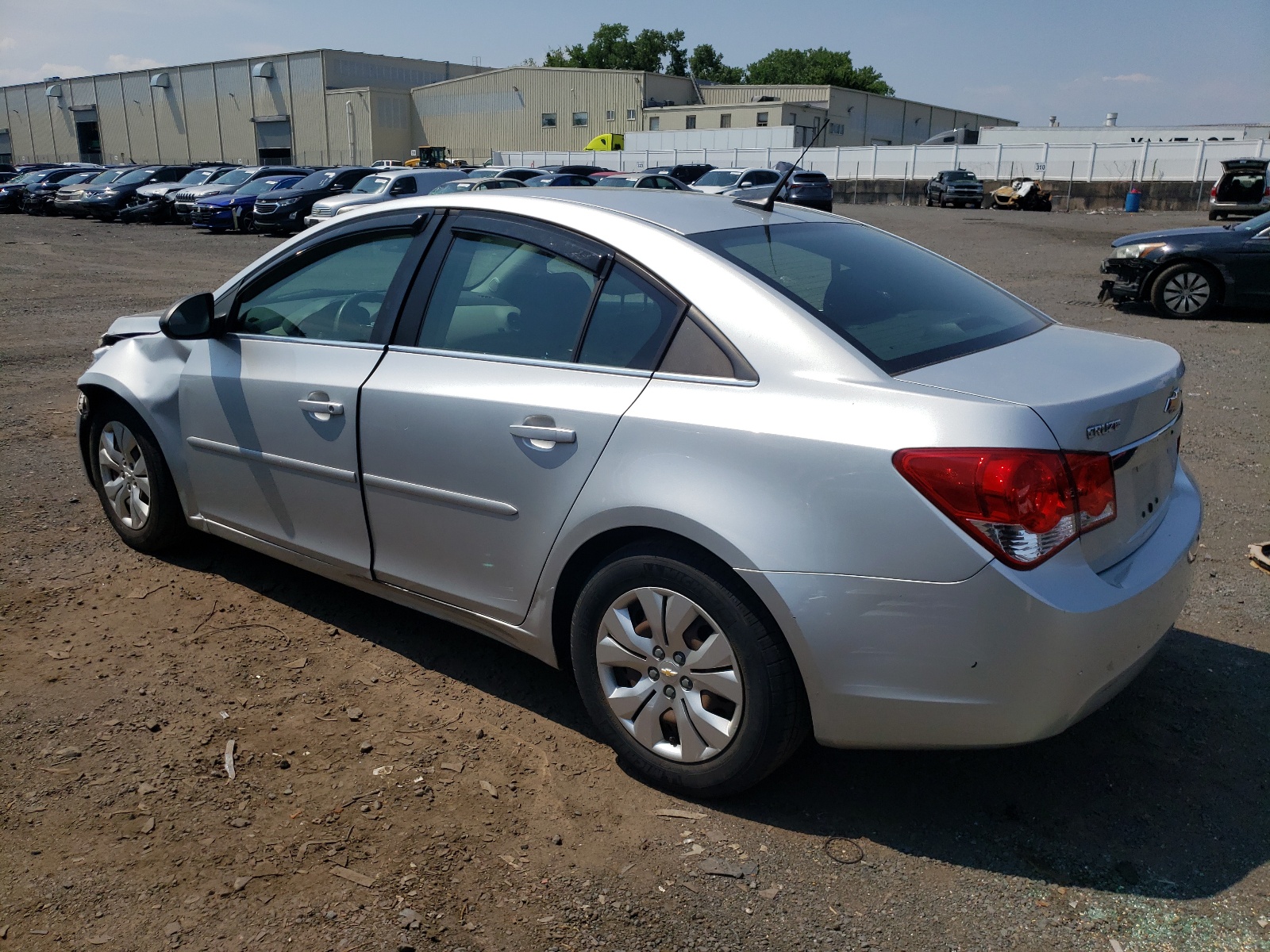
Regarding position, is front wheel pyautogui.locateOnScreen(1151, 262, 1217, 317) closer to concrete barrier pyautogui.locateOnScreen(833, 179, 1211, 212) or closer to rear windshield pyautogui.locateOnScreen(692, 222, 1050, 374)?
rear windshield pyautogui.locateOnScreen(692, 222, 1050, 374)

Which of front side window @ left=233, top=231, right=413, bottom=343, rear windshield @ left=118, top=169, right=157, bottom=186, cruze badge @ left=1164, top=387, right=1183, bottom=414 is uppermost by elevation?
front side window @ left=233, top=231, right=413, bottom=343

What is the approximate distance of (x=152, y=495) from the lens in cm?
445

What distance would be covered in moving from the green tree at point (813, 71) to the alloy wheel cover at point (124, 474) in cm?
11052

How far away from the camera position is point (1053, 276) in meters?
16.6

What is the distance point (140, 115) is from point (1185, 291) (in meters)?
85.3

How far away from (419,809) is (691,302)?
5.41ft

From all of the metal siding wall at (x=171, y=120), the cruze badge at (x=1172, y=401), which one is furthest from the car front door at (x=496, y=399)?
the metal siding wall at (x=171, y=120)

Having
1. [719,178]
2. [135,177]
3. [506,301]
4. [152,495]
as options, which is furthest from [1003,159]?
[506,301]

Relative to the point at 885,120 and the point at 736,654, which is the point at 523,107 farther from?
the point at 736,654

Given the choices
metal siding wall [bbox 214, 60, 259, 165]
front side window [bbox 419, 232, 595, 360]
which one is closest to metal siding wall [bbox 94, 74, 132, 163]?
metal siding wall [bbox 214, 60, 259, 165]

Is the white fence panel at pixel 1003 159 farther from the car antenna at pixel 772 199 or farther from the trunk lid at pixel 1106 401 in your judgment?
the trunk lid at pixel 1106 401

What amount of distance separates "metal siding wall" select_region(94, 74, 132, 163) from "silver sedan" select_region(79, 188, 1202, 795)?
297ft

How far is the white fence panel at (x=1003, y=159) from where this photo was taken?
38.7m

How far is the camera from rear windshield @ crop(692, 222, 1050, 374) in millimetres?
2832
